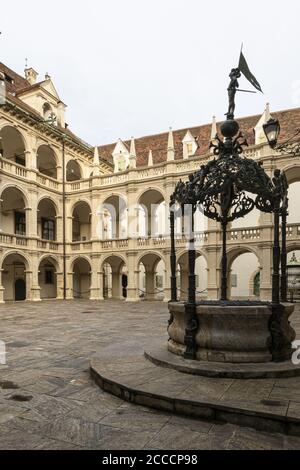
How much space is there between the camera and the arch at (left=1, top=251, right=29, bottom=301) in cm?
2533

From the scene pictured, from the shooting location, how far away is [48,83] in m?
28.7

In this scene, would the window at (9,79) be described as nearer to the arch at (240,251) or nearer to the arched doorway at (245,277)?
the arch at (240,251)

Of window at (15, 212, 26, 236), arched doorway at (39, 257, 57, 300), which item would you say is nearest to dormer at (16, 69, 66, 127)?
window at (15, 212, 26, 236)

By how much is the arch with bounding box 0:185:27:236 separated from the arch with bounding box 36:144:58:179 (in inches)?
173

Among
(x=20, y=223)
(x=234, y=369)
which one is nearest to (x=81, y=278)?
(x=20, y=223)

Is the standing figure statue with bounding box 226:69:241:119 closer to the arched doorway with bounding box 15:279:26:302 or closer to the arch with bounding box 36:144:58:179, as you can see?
→ the arch with bounding box 36:144:58:179

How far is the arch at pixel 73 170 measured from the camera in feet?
98.8

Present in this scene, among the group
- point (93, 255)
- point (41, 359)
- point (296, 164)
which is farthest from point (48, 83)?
point (41, 359)

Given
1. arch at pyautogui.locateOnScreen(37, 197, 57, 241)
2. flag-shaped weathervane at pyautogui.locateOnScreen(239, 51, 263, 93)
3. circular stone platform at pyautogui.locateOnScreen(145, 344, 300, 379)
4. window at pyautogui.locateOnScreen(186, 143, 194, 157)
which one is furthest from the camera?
arch at pyautogui.locateOnScreen(37, 197, 57, 241)

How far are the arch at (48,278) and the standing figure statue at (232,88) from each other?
76.5 ft

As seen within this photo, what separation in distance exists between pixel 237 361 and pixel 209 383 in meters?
0.76

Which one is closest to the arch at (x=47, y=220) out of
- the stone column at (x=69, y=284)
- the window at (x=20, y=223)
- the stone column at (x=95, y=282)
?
the window at (x=20, y=223)

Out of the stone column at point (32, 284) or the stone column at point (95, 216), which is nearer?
the stone column at point (32, 284)
